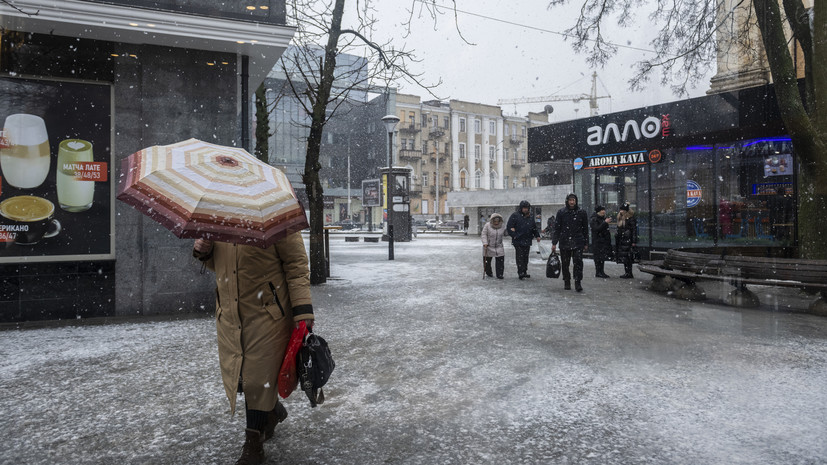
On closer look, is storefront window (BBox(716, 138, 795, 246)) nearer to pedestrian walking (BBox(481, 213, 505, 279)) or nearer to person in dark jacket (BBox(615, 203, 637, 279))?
person in dark jacket (BBox(615, 203, 637, 279))

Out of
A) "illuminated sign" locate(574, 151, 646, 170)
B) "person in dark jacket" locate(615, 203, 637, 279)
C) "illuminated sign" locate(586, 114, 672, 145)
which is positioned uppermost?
"illuminated sign" locate(586, 114, 672, 145)

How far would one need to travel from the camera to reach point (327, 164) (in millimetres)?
69562

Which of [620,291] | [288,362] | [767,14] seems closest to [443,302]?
[620,291]

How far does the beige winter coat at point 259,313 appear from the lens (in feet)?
10.1

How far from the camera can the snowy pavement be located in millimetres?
3348

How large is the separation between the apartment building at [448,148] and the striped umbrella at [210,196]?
6422 centimetres

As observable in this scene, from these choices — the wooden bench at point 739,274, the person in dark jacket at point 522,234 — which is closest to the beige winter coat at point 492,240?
the person in dark jacket at point 522,234

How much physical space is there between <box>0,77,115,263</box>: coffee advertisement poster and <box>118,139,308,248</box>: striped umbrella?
5.37m

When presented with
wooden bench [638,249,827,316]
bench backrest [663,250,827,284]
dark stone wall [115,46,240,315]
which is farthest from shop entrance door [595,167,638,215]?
dark stone wall [115,46,240,315]

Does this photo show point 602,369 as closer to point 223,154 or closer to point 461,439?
point 461,439

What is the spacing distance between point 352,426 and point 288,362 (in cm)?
99

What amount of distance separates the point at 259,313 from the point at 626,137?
52.4ft

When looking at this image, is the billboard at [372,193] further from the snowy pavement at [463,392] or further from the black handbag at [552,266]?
the snowy pavement at [463,392]

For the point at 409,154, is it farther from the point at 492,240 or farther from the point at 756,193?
the point at 492,240
